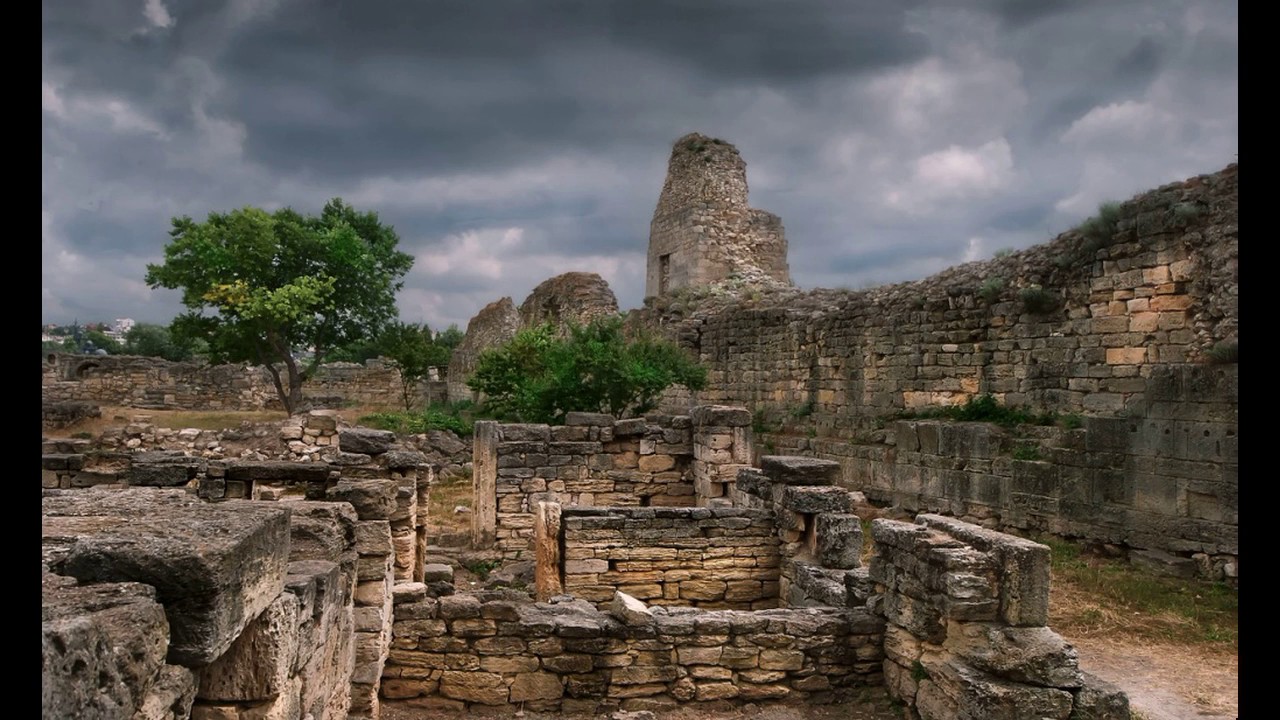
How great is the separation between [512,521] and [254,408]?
25106 mm

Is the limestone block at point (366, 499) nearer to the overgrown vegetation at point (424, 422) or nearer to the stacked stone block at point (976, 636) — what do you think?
the stacked stone block at point (976, 636)

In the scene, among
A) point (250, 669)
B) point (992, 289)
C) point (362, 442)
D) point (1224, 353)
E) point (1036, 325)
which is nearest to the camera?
point (250, 669)

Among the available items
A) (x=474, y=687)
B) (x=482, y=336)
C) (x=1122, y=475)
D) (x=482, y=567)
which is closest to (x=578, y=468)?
(x=482, y=567)

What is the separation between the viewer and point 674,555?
27.5 feet

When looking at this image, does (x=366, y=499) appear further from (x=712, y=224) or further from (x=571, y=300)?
(x=571, y=300)

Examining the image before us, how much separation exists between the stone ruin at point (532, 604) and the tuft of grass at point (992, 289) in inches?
199

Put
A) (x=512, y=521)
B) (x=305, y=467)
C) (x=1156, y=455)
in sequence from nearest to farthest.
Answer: (x=305, y=467) → (x=1156, y=455) → (x=512, y=521)

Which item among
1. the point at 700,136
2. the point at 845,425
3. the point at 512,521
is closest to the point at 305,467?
the point at 512,521

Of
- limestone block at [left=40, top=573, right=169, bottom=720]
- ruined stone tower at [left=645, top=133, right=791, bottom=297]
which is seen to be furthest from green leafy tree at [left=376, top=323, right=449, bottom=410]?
limestone block at [left=40, top=573, right=169, bottom=720]

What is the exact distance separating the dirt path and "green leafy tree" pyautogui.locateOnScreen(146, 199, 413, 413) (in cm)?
2437

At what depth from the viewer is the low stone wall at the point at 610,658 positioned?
5.89m

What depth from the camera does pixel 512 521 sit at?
39.0 feet

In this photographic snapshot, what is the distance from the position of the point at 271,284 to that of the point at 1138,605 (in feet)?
87.9
